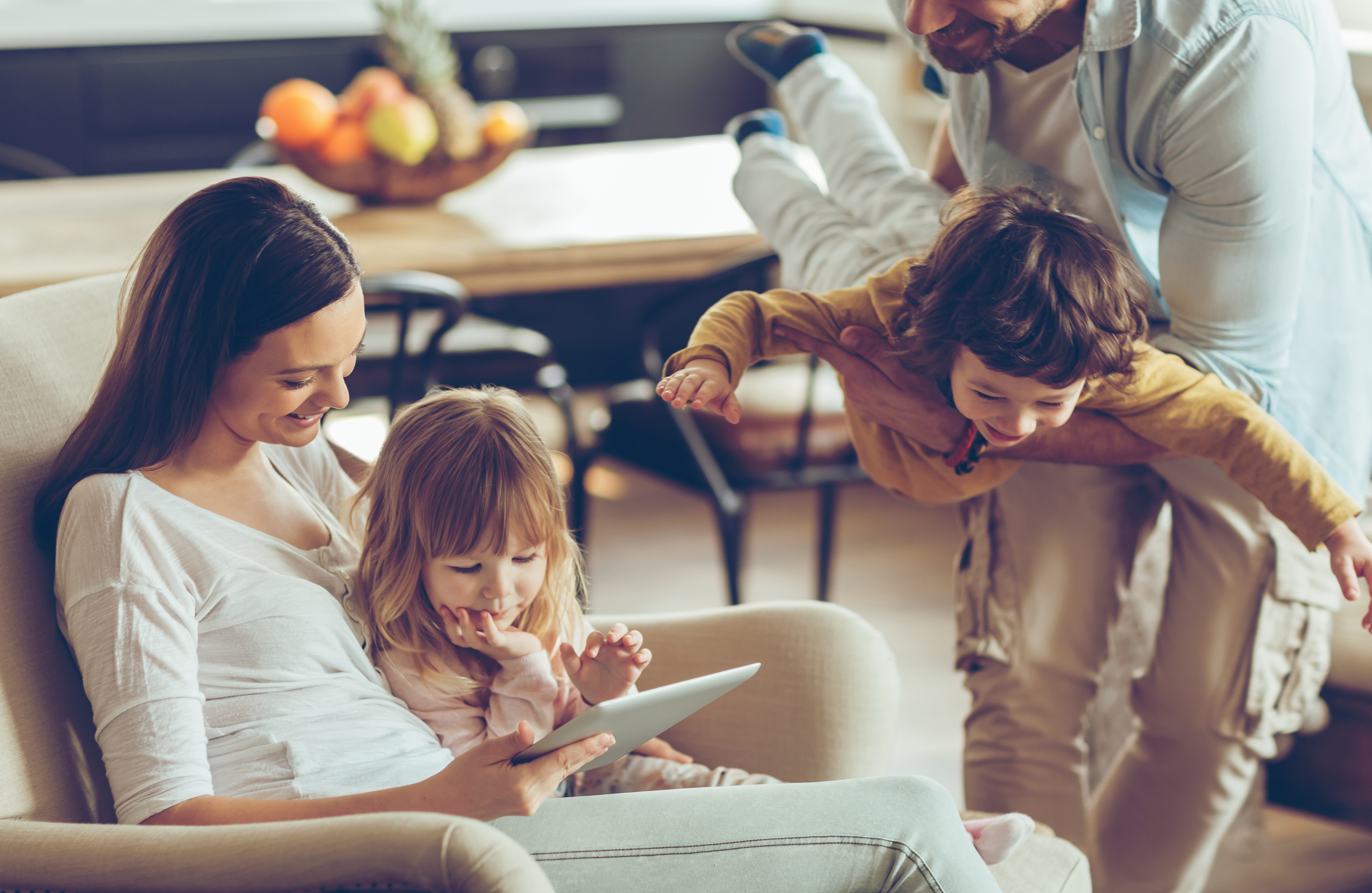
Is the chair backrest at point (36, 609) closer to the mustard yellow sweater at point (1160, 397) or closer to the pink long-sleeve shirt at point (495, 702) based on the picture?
the pink long-sleeve shirt at point (495, 702)

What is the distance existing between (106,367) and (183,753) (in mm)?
320

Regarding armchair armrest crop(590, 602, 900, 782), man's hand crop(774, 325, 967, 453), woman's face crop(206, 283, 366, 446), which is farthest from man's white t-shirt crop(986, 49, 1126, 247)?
woman's face crop(206, 283, 366, 446)

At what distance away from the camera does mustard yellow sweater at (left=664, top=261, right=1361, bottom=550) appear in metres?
1.22

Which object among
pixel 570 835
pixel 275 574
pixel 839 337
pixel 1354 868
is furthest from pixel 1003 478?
pixel 1354 868

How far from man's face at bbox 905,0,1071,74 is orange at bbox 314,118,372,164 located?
1.32 meters

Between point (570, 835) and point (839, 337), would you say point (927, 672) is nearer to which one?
point (839, 337)

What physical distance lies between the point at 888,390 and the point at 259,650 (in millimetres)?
644

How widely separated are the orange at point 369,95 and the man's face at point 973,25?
1.29m

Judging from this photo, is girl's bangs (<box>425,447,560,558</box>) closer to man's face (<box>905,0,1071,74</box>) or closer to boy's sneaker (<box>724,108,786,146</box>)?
man's face (<box>905,0,1071,74</box>)

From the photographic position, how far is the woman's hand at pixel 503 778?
37.6 inches

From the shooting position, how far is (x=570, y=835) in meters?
1.01

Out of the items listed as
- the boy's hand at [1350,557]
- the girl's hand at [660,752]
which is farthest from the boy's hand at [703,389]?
the boy's hand at [1350,557]

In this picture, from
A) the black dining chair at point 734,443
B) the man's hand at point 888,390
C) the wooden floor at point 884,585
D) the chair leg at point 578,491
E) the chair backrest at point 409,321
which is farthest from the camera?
the chair leg at point 578,491

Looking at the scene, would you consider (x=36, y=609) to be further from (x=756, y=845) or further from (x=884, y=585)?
(x=884, y=585)
